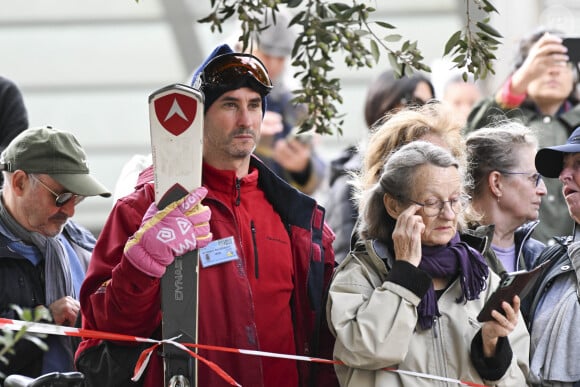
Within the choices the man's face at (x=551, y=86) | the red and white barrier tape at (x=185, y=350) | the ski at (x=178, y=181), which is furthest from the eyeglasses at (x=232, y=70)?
the man's face at (x=551, y=86)

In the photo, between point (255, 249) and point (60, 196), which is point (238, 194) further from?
point (60, 196)

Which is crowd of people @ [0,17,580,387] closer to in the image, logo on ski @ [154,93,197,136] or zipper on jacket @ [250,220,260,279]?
zipper on jacket @ [250,220,260,279]

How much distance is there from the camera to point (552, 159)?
6.02 m

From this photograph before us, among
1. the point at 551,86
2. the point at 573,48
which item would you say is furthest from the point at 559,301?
the point at 551,86

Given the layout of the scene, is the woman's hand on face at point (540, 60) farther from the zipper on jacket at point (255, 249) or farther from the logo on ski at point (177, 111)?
the logo on ski at point (177, 111)

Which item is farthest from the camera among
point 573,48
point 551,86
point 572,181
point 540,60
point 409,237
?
point 551,86

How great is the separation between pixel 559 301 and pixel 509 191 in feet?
2.31

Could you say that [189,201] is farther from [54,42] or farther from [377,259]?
[54,42]

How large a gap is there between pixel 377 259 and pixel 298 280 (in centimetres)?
52

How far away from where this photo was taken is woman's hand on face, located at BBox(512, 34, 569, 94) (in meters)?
7.19

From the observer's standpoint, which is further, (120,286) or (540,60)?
(540,60)

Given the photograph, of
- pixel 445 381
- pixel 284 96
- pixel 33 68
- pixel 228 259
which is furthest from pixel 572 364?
pixel 33 68

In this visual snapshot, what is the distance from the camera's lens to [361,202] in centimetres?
571

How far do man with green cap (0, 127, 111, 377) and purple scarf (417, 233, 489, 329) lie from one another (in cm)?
166
